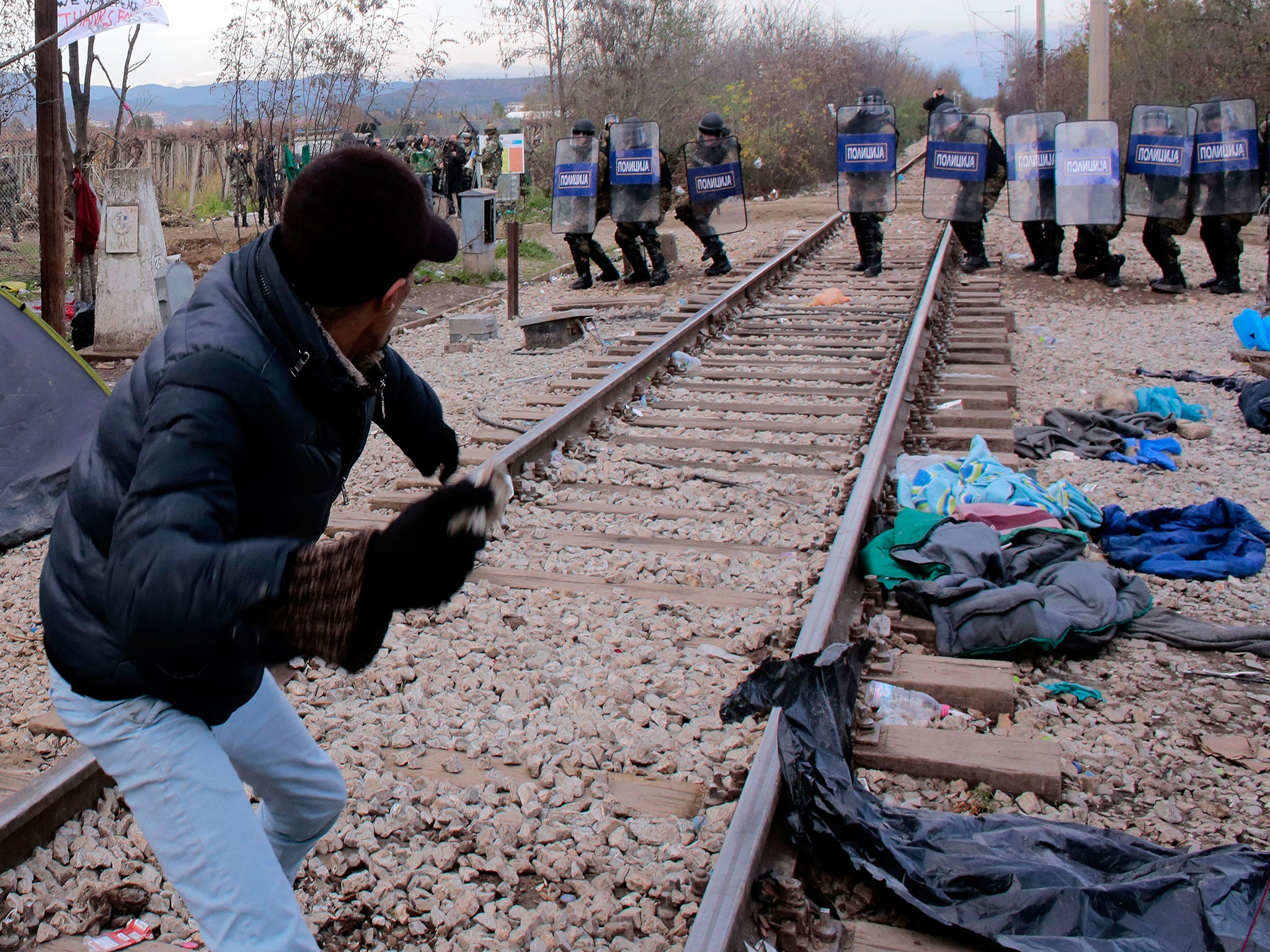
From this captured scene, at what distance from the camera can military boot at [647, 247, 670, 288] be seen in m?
13.7

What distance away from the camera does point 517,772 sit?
130 inches

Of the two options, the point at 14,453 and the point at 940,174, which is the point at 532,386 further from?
the point at 940,174

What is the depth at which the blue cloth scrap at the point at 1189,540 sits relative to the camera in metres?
4.83

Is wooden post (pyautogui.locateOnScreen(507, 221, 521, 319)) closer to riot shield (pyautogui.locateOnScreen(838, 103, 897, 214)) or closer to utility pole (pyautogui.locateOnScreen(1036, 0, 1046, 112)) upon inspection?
riot shield (pyautogui.locateOnScreen(838, 103, 897, 214))

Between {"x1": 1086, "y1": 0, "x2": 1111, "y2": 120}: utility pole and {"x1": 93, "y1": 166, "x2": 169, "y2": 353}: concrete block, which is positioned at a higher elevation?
{"x1": 1086, "y1": 0, "x2": 1111, "y2": 120}: utility pole

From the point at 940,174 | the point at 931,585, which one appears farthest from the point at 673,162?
the point at 931,585

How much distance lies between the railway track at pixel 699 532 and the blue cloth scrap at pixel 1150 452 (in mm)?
753

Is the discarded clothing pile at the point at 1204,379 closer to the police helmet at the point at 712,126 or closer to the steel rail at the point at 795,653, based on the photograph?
the steel rail at the point at 795,653

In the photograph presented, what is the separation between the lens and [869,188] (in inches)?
533

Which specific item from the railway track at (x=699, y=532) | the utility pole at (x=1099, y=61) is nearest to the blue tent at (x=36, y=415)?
the railway track at (x=699, y=532)

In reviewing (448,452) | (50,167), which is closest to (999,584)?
(448,452)

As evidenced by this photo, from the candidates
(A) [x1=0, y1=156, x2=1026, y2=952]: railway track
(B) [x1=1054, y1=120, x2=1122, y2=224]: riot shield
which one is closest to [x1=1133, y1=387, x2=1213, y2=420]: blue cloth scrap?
(A) [x1=0, y1=156, x2=1026, y2=952]: railway track

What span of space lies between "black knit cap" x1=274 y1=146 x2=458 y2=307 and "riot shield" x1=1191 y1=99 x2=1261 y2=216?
12508mm

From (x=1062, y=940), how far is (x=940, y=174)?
1262 cm
